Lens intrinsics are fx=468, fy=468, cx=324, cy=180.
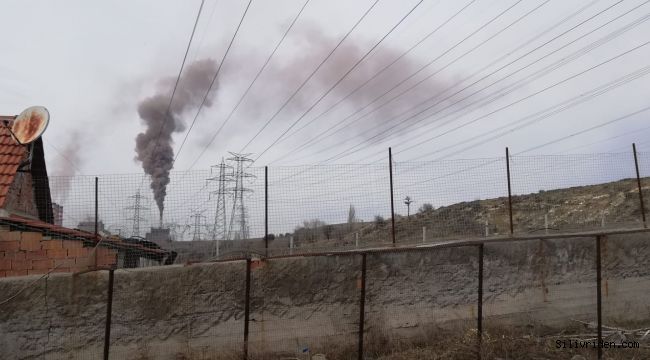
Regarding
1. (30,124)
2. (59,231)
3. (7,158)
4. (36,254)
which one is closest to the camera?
(36,254)

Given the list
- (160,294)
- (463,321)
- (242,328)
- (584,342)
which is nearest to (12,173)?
(160,294)

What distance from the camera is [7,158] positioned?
32.9 ft

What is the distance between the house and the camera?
7617 mm

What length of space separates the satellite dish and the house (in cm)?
28

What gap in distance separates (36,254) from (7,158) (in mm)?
3486

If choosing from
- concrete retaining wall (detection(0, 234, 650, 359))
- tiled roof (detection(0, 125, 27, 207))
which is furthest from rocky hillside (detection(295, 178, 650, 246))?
tiled roof (detection(0, 125, 27, 207))

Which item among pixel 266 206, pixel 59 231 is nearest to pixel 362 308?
pixel 266 206

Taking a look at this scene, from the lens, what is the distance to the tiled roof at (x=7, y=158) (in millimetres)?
9281

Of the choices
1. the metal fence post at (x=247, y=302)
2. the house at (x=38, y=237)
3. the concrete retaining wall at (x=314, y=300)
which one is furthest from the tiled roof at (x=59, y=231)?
the metal fence post at (x=247, y=302)

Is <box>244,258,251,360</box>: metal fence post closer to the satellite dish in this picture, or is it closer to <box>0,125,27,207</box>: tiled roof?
<box>0,125,27,207</box>: tiled roof

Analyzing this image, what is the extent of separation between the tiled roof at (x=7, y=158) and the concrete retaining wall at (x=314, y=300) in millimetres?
3691

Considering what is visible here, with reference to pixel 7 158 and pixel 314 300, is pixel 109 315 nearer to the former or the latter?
pixel 314 300

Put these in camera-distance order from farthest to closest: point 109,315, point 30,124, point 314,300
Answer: point 30,124
point 314,300
point 109,315

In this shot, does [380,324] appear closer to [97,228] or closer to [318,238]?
[318,238]
